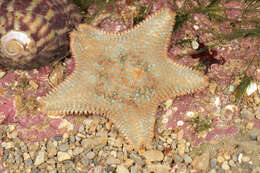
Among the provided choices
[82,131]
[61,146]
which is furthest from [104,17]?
[61,146]

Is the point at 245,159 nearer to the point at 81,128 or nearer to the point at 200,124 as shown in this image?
the point at 200,124

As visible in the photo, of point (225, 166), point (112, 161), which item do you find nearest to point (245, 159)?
point (225, 166)

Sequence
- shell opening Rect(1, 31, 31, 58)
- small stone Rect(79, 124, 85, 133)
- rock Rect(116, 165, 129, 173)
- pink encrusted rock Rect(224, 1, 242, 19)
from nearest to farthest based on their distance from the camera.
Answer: shell opening Rect(1, 31, 31, 58) < rock Rect(116, 165, 129, 173) < small stone Rect(79, 124, 85, 133) < pink encrusted rock Rect(224, 1, 242, 19)

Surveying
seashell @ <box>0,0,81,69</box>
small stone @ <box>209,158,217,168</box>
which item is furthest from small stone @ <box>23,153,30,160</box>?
small stone @ <box>209,158,217,168</box>

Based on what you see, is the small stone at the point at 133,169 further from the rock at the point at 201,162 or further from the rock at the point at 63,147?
the rock at the point at 63,147

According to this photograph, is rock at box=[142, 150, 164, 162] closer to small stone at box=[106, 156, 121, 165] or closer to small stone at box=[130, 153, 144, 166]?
small stone at box=[130, 153, 144, 166]

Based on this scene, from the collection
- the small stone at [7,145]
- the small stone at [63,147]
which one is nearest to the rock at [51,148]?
the small stone at [63,147]
